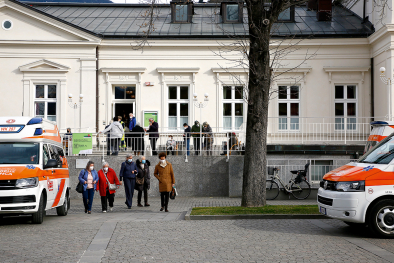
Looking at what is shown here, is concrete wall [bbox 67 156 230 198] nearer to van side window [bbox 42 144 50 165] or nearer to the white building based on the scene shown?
the white building

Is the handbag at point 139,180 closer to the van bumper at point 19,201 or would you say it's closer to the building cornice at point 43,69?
the van bumper at point 19,201

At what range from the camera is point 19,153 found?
12.3 metres

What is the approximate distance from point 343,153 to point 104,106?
13646mm

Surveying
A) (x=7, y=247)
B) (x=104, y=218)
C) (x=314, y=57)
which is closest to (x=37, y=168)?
(x=104, y=218)

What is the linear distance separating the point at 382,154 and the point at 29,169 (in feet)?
27.0

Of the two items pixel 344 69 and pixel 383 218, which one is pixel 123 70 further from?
pixel 383 218

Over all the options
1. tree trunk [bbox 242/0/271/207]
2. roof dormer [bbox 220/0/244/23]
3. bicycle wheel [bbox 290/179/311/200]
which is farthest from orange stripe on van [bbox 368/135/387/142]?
roof dormer [bbox 220/0/244/23]

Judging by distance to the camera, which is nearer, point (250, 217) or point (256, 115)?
point (250, 217)

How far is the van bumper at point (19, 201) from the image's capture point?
11375 mm

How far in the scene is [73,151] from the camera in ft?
68.4

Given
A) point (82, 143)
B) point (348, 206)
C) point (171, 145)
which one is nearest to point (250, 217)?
point (348, 206)

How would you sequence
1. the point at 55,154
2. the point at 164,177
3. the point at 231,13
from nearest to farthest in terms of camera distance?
1. the point at 55,154
2. the point at 164,177
3. the point at 231,13

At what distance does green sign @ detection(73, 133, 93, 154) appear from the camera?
68.3 feet

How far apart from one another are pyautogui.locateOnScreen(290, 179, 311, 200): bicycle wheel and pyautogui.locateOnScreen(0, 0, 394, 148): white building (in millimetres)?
8466
